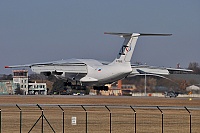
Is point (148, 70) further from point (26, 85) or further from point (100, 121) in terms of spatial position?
point (100, 121)

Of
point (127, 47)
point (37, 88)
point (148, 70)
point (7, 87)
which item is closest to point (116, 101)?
point (127, 47)

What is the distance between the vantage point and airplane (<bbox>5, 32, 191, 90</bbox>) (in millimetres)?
86250

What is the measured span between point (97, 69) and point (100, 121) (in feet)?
145

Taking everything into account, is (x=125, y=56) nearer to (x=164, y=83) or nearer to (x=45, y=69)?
(x=164, y=83)

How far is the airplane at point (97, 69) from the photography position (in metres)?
86.2

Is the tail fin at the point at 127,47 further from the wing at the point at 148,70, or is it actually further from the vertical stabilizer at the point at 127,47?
the wing at the point at 148,70

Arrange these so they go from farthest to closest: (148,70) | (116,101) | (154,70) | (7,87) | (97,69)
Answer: (7,87) → (154,70) → (148,70) → (97,69) → (116,101)

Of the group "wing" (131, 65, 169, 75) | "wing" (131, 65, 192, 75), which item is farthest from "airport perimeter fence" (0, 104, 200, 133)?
"wing" (131, 65, 169, 75)

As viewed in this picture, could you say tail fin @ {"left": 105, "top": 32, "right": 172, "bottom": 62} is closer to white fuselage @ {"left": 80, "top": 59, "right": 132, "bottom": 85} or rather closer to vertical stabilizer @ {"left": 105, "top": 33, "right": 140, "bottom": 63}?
vertical stabilizer @ {"left": 105, "top": 33, "right": 140, "bottom": 63}

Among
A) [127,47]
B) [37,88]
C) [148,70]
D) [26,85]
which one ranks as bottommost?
[37,88]

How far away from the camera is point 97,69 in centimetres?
9006

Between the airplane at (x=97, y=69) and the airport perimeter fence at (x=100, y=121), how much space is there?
89.4ft

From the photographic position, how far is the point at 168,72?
3634 inches

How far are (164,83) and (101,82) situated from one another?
9.16 m
